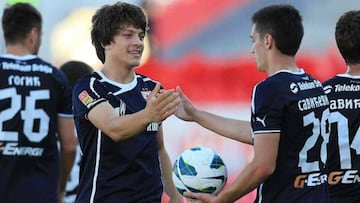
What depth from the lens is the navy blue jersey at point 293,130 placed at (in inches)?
203

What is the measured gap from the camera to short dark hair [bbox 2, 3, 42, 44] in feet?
24.0

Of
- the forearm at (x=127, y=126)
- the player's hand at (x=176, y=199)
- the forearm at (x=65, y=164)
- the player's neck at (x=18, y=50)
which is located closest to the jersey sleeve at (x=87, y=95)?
the forearm at (x=127, y=126)

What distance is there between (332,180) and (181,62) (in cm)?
728

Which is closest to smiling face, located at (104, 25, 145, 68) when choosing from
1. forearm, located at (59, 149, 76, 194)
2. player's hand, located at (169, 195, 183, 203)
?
player's hand, located at (169, 195, 183, 203)

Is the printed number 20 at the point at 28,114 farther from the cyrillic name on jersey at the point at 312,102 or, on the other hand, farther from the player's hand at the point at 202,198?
the cyrillic name on jersey at the point at 312,102

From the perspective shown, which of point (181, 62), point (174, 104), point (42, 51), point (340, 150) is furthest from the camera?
point (42, 51)

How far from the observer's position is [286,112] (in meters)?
5.16

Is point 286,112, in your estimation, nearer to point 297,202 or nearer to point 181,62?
point 297,202

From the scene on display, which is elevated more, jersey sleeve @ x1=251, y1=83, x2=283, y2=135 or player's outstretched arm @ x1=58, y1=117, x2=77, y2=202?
jersey sleeve @ x1=251, y1=83, x2=283, y2=135

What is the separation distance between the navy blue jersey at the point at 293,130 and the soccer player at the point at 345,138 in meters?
0.53

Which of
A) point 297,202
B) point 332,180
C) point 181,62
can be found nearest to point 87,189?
point 297,202

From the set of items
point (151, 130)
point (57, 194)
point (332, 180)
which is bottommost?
point (57, 194)

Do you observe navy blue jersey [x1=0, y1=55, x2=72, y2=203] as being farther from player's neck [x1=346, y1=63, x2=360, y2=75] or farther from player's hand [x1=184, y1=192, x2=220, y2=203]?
player's neck [x1=346, y1=63, x2=360, y2=75]

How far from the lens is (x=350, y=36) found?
5996 mm
